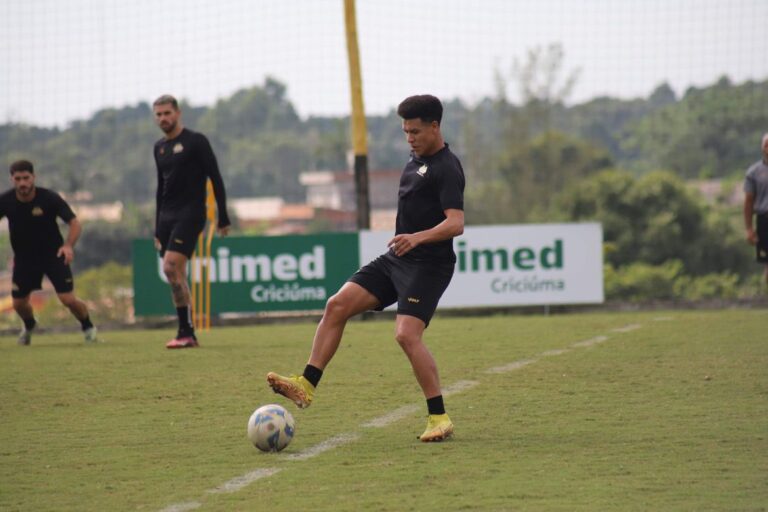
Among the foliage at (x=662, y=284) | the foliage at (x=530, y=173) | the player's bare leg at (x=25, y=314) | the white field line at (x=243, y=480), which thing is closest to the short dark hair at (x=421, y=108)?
the white field line at (x=243, y=480)

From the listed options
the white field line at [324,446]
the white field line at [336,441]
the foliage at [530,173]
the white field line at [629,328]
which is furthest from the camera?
the foliage at [530,173]

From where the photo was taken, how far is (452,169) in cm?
761

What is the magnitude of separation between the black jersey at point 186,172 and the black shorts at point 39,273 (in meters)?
1.87

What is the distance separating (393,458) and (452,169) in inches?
66.8

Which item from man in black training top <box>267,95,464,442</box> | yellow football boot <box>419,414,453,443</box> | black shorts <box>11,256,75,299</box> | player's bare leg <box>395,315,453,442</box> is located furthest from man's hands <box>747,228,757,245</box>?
yellow football boot <box>419,414,453,443</box>

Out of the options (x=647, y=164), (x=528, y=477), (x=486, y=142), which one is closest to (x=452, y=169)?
(x=528, y=477)

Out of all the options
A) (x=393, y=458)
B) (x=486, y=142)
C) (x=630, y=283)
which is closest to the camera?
(x=393, y=458)

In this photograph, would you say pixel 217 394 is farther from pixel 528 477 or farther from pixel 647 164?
pixel 647 164

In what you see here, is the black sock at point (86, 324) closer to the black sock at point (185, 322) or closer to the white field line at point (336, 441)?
the black sock at point (185, 322)

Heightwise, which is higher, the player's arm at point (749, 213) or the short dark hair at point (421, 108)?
the short dark hair at point (421, 108)

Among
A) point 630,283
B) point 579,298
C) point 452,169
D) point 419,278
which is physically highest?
point 452,169

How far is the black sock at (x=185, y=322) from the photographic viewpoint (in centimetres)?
1358

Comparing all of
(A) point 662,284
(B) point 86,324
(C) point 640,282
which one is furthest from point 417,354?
(A) point 662,284

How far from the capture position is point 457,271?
19266 millimetres
